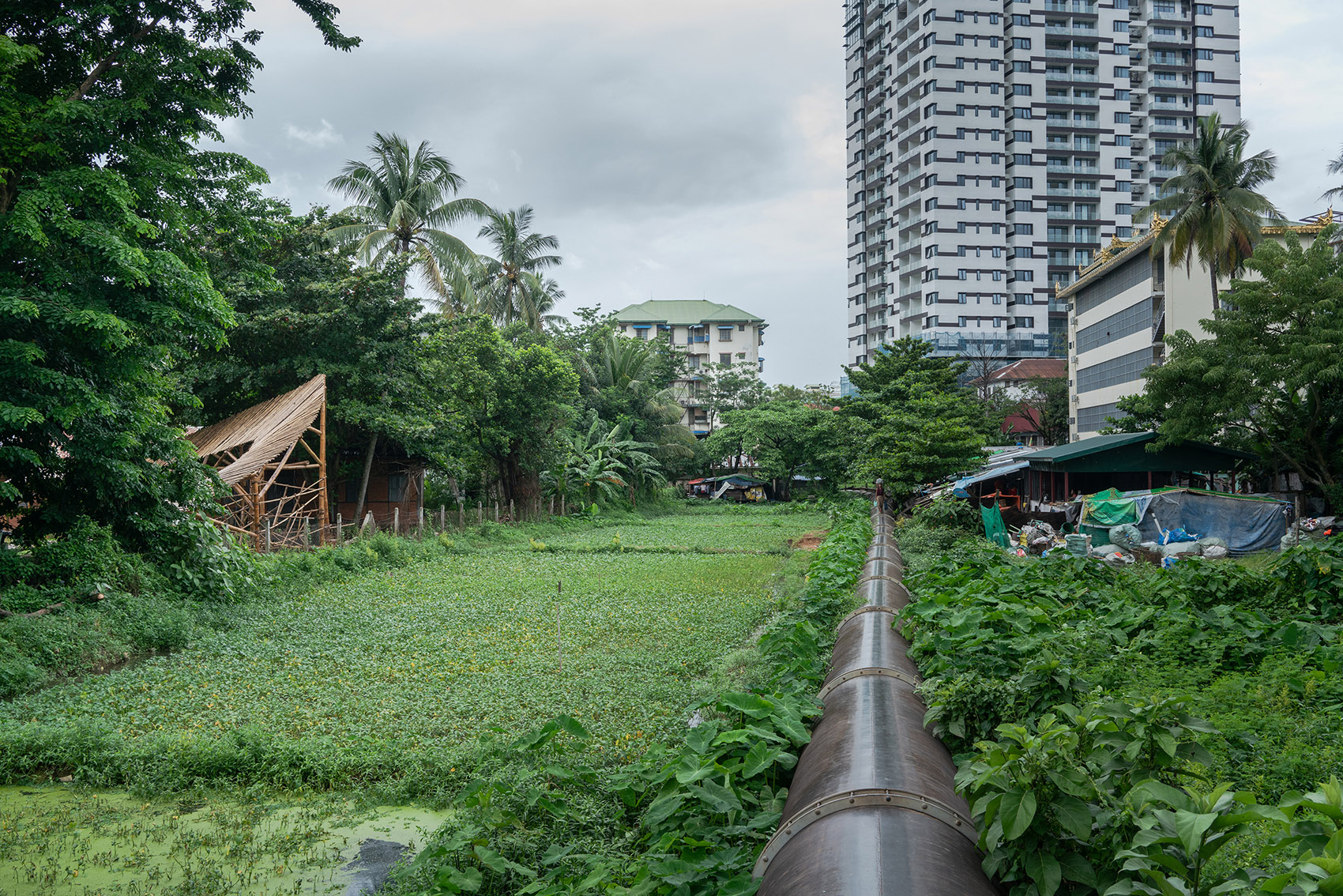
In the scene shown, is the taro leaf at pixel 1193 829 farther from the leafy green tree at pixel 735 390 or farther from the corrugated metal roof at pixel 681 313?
the corrugated metal roof at pixel 681 313

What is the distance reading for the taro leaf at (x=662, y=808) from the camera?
3680 mm

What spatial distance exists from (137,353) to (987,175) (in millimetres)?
65736

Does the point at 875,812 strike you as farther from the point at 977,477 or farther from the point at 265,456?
the point at 977,477

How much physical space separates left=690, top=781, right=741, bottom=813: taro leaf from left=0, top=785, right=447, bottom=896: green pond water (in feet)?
6.85

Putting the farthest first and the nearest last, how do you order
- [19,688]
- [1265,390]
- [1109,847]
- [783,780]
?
[1265,390] → [19,688] → [783,780] → [1109,847]

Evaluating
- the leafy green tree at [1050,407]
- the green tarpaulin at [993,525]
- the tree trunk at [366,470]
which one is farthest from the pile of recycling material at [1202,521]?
the leafy green tree at [1050,407]

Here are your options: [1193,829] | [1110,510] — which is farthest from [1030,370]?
[1193,829]

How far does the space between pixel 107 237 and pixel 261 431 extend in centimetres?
755

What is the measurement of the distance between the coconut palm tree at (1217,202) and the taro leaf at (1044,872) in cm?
2762

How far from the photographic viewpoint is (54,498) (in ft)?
34.4

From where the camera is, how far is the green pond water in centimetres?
→ 441

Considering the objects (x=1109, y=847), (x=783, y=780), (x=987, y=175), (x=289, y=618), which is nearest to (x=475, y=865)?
(x=783, y=780)

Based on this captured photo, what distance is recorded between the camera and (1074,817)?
2.57 metres

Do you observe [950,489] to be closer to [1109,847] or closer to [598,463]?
[598,463]
